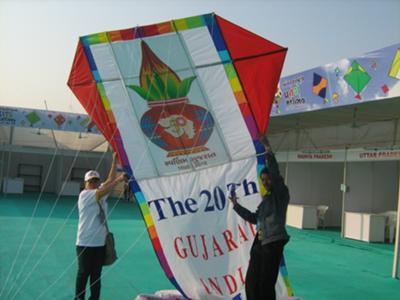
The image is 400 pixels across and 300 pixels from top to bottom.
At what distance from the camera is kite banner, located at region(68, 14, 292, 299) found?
385 cm

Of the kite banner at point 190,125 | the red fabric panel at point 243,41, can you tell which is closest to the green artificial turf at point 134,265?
the kite banner at point 190,125

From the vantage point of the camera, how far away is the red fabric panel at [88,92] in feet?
13.6

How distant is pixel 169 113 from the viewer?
415cm

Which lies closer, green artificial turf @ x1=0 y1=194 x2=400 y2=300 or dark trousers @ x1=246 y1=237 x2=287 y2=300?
dark trousers @ x1=246 y1=237 x2=287 y2=300

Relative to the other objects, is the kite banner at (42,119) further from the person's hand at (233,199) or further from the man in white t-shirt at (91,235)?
the person's hand at (233,199)

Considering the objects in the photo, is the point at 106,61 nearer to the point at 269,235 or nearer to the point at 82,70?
the point at 82,70

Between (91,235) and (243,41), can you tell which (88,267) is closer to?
(91,235)

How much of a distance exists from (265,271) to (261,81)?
64.5 inches

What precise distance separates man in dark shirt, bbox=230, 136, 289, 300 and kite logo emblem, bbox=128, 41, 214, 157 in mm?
728

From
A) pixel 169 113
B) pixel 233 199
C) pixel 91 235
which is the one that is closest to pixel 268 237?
pixel 233 199

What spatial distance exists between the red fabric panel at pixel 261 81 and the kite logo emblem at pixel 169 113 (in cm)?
44

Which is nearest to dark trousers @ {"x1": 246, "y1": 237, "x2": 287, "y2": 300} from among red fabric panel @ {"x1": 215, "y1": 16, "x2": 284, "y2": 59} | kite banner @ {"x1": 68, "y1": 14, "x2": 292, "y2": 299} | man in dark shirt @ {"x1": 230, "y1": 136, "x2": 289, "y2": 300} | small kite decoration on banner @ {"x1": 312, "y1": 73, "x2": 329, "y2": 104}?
man in dark shirt @ {"x1": 230, "y1": 136, "x2": 289, "y2": 300}

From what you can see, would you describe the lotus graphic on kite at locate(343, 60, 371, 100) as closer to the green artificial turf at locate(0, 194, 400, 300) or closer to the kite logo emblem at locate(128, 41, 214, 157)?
the green artificial turf at locate(0, 194, 400, 300)

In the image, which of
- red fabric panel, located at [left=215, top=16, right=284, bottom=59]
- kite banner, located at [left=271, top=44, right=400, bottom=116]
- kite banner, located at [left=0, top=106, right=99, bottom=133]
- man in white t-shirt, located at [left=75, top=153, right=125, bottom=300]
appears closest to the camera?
red fabric panel, located at [left=215, top=16, right=284, bottom=59]
